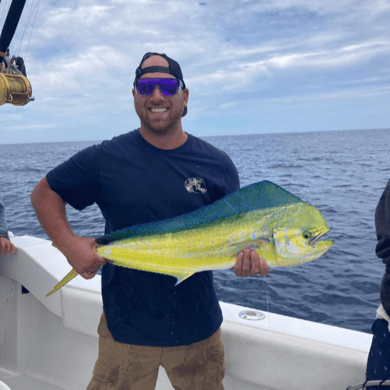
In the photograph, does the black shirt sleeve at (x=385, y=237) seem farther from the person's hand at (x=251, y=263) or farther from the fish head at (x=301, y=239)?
the person's hand at (x=251, y=263)

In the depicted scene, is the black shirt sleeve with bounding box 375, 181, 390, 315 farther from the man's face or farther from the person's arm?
the person's arm

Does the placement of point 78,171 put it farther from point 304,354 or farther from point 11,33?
point 11,33

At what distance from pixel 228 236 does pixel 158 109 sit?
74 cm

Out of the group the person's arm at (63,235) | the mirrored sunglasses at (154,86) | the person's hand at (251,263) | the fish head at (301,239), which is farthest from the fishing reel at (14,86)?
the fish head at (301,239)

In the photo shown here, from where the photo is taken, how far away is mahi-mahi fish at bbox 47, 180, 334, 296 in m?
1.66

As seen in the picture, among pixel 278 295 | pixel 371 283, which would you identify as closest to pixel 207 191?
pixel 278 295

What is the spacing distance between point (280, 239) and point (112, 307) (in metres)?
0.98

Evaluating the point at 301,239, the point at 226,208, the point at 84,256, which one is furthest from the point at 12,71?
the point at 301,239

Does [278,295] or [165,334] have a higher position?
[165,334]

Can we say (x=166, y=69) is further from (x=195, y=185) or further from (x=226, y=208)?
(x=226, y=208)

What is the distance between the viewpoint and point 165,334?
2.03m

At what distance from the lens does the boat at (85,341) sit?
2389mm

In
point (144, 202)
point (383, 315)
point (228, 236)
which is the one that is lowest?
point (383, 315)

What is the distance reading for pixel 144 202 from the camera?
2012 mm
